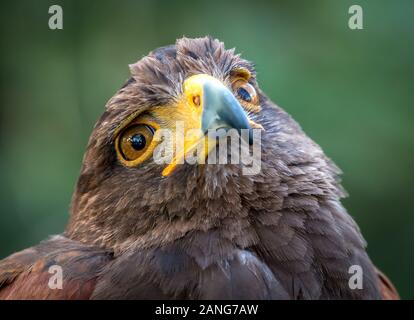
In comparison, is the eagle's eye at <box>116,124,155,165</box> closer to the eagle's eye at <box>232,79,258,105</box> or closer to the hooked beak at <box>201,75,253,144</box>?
the hooked beak at <box>201,75,253,144</box>

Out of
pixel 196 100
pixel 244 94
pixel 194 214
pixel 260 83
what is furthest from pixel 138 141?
pixel 260 83

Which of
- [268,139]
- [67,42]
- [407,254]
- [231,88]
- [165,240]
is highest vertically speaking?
[67,42]

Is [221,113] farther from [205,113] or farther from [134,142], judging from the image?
[134,142]

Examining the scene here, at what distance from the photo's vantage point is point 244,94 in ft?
11.6

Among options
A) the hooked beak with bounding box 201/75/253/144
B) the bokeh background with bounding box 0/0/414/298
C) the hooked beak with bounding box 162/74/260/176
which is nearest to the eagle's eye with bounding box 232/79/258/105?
the hooked beak with bounding box 162/74/260/176

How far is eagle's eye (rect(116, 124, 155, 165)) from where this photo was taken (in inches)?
129

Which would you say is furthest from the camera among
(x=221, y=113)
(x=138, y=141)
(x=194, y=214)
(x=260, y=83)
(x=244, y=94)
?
(x=260, y=83)

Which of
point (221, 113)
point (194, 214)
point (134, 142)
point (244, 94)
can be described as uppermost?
point (244, 94)

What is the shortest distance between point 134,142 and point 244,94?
25.2 inches

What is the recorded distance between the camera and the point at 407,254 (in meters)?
5.55

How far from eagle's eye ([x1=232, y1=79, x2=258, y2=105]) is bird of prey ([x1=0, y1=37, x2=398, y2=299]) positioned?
12mm
